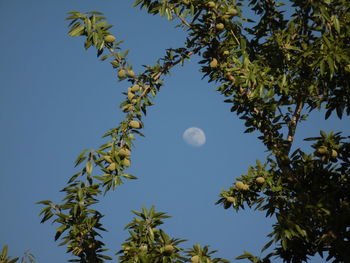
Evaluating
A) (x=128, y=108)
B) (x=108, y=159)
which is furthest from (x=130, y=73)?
(x=108, y=159)

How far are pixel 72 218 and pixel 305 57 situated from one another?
8.63ft

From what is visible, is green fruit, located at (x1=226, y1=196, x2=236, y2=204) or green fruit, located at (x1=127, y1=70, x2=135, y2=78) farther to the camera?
green fruit, located at (x1=226, y1=196, x2=236, y2=204)

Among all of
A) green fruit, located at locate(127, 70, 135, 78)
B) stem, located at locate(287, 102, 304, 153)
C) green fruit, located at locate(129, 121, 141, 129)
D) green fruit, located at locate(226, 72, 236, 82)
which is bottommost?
green fruit, located at locate(129, 121, 141, 129)

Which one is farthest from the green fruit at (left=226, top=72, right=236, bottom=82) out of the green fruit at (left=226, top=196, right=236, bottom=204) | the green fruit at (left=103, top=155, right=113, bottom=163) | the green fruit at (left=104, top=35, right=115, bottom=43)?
the green fruit at (left=103, top=155, right=113, bottom=163)

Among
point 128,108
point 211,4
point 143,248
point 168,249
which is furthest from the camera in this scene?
point 211,4

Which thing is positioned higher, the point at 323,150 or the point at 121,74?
the point at 121,74

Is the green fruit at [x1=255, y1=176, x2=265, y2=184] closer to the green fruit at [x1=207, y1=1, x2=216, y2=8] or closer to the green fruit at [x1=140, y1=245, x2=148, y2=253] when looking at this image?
the green fruit at [x1=140, y1=245, x2=148, y2=253]

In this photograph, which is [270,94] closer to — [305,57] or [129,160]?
[305,57]

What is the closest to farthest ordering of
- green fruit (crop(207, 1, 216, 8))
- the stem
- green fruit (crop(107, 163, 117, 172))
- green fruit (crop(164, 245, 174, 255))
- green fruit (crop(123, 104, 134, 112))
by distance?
green fruit (crop(164, 245, 174, 255)), green fruit (crop(107, 163, 117, 172)), green fruit (crop(123, 104, 134, 112)), green fruit (crop(207, 1, 216, 8)), the stem

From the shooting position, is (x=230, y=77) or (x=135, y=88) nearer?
(x=135, y=88)

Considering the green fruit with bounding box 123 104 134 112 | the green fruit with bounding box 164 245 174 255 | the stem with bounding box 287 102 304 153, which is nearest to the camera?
the green fruit with bounding box 164 245 174 255

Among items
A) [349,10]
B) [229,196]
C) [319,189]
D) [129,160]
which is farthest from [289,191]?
[349,10]

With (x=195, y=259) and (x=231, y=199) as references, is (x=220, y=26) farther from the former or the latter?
(x=195, y=259)

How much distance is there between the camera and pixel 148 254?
2475 millimetres
